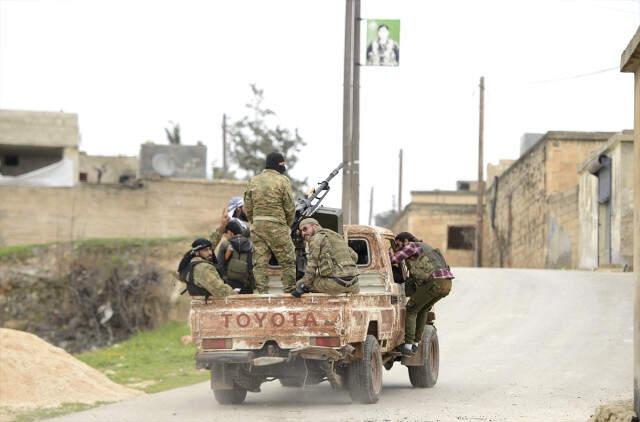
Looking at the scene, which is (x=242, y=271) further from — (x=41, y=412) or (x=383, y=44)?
(x=383, y=44)

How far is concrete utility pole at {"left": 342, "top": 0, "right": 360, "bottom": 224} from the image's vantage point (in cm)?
2573

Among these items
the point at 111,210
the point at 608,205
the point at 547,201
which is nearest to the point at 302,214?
the point at 608,205

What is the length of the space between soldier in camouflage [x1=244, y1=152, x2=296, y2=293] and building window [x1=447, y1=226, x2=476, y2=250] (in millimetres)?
51927

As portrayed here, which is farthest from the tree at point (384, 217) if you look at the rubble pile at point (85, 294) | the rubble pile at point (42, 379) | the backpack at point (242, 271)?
the backpack at point (242, 271)

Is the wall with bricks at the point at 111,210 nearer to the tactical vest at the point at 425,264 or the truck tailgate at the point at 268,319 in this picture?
the tactical vest at the point at 425,264

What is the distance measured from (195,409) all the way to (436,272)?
351 cm

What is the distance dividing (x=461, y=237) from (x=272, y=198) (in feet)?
173

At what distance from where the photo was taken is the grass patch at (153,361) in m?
19.7

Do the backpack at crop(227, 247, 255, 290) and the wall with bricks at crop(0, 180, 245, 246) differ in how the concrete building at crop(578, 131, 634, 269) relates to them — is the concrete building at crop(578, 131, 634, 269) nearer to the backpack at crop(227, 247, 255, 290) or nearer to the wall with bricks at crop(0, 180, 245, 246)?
the wall with bricks at crop(0, 180, 245, 246)

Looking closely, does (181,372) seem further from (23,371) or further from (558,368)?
(558,368)

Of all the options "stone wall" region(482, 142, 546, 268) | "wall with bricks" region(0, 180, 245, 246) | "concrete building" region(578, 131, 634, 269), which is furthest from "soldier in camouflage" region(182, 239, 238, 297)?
"stone wall" region(482, 142, 546, 268)

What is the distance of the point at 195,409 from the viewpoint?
42.9 ft

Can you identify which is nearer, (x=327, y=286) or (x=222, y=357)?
(x=222, y=357)

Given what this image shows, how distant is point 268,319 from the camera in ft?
41.7
